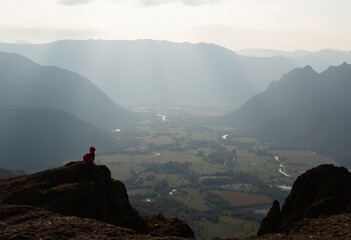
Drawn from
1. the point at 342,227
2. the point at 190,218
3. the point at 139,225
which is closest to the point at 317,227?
the point at 342,227

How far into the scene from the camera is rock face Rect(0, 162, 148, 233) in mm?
43438

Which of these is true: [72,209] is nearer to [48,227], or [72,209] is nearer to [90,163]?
[90,163]

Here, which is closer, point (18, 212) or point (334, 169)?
point (18, 212)

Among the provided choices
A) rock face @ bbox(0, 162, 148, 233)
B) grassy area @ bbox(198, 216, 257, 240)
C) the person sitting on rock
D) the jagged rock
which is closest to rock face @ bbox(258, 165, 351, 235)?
the jagged rock

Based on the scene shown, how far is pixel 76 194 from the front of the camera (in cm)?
4394

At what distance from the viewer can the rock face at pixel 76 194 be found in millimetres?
43438

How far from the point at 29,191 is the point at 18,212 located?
5.41m

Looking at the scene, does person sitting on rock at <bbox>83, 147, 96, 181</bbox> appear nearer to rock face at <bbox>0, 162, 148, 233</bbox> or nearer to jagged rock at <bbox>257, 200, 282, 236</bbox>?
rock face at <bbox>0, 162, 148, 233</bbox>

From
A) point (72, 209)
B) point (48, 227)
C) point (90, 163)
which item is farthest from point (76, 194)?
point (48, 227)

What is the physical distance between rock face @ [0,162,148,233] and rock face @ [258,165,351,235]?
16.5 m

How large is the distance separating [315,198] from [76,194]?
28912mm

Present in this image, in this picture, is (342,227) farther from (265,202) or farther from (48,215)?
(265,202)

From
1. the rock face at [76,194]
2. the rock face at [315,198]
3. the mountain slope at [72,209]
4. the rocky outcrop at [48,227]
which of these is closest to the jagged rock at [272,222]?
the rock face at [315,198]

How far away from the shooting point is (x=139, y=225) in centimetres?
4766
